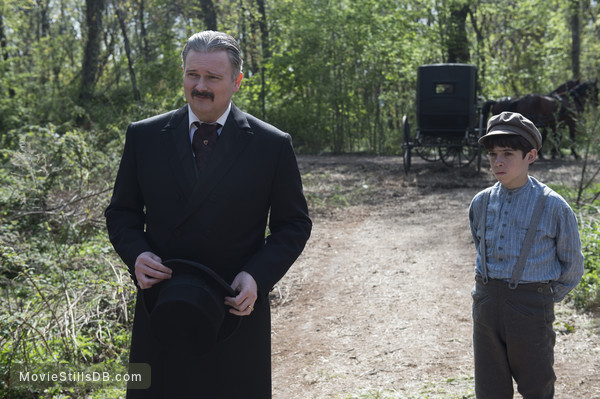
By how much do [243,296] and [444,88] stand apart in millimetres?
12638

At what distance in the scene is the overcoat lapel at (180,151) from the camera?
2.17 metres

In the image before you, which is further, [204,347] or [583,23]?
[583,23]

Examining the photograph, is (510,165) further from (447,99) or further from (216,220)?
(447,99)

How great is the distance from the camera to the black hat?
1.99m

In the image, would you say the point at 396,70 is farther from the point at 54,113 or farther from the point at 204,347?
the point at 204,347

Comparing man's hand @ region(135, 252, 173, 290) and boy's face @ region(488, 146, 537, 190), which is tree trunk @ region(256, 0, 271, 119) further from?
man's hand @ region(135, 252, 173, 290)

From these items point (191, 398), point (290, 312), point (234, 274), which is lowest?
point (290, 312)

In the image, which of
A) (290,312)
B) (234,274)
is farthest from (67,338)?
(234,274)

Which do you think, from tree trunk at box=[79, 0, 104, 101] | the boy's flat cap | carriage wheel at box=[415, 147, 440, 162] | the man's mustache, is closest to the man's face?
the man's mustache

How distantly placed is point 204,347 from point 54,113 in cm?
1435

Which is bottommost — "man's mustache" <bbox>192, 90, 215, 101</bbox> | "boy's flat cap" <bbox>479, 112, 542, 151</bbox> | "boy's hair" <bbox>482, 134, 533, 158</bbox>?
"boy's hair" <bbox>482, 134, 533, 158</bbox>

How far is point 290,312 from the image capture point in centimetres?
593

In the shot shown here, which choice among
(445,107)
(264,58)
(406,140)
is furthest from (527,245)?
(264,58)

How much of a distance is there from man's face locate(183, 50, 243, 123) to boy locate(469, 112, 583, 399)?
1.25 meters
